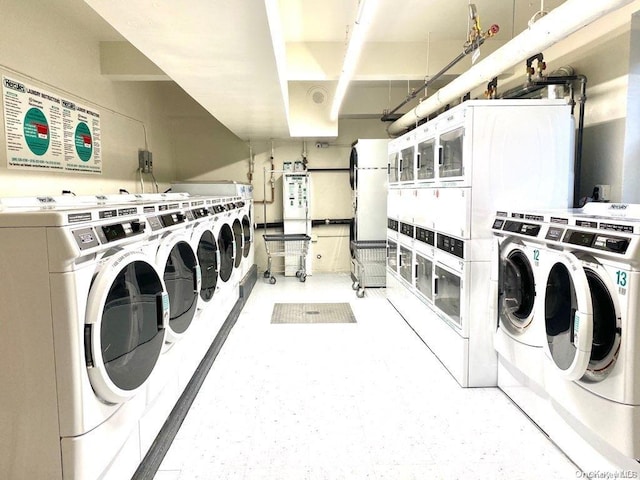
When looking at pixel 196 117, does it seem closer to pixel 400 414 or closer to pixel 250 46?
pixel 250 46

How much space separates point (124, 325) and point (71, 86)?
3.10 metres

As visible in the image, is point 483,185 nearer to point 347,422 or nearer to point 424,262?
point 424,262

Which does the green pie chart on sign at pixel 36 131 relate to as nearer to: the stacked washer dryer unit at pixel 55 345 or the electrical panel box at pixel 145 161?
the electrical panel box at pixel 145 161

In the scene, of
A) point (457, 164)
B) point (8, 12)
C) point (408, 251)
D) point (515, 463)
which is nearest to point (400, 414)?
point (515, 463)

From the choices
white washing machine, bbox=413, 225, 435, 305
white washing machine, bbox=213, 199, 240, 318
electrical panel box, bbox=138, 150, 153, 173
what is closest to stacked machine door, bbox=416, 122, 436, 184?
white washing machine, bbox=413, 225, 435, 305

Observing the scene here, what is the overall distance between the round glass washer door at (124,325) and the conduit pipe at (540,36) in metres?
2.58

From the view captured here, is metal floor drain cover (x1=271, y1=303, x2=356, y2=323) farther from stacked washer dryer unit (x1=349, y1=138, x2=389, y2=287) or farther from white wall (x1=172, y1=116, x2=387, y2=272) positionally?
white wall (x1=172, y1=116, x2=387, y2=272)

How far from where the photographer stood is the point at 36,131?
3391 mm

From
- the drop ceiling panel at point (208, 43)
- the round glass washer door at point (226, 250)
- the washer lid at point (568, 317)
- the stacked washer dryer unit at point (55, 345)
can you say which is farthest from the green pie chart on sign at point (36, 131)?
the washer lid at point (568, 317)

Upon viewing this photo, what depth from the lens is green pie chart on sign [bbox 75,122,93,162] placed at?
397 centimetres

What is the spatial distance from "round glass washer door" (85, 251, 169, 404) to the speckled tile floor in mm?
715

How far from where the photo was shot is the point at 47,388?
149cm

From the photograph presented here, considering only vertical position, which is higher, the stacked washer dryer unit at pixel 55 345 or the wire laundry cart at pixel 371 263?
the stacked washer dryer unit at pixel 55 345

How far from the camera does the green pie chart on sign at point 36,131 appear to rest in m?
3.29
